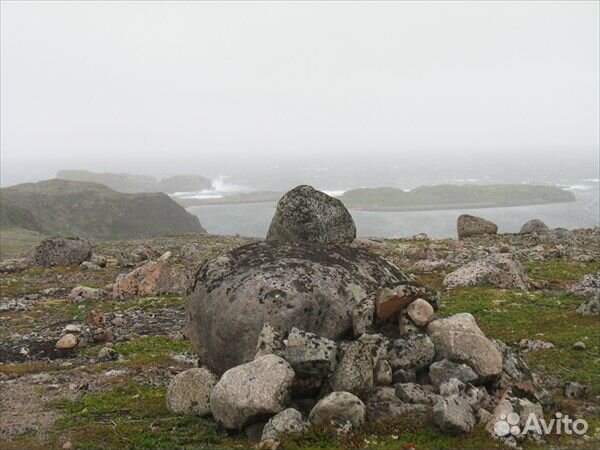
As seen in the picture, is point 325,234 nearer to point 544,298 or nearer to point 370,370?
point 544,298

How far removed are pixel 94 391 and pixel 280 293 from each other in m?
7.28

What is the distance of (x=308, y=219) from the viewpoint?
36.1 meters

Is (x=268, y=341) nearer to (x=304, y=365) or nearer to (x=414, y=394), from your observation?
(x=304, y=365)

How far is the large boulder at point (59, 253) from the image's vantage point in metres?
48.1

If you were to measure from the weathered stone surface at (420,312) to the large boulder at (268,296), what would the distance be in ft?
2.98

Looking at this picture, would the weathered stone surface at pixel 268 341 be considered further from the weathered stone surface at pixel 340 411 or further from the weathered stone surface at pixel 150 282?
the weathered stone surface at pixel 150 282

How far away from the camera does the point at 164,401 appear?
1533cm

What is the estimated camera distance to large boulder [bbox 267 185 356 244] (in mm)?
35938

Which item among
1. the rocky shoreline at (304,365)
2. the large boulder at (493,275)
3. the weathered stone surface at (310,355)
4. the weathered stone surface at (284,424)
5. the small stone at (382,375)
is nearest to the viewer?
the weathered stone surface at (284,424)

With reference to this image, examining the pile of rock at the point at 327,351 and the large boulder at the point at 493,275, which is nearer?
the pile of rock at the point at 327,351

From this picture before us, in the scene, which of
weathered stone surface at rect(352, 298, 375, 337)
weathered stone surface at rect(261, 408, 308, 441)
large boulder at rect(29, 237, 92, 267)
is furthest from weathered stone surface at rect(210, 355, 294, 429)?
large boulder at rect(29, 237, 92, 267)

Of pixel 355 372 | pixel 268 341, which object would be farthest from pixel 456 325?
pixel 268 341

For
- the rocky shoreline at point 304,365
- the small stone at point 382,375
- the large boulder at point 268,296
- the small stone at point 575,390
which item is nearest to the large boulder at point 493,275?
the rocky shoreline at point 304,365

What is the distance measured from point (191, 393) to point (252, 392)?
9.60 feet
